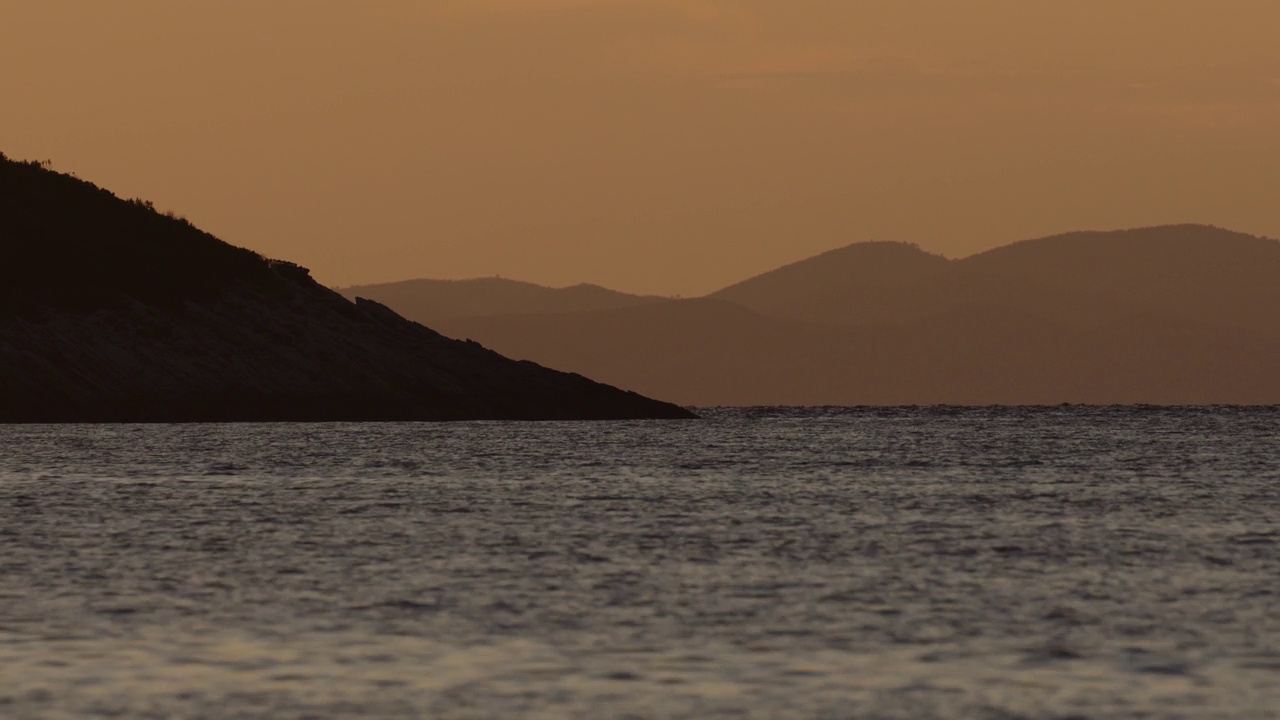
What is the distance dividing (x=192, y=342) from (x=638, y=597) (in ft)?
396

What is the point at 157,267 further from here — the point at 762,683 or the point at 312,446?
the point at 762,683

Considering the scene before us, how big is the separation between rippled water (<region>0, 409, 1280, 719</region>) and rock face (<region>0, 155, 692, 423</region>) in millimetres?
70981

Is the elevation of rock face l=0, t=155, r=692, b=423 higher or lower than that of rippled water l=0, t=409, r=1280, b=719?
higher

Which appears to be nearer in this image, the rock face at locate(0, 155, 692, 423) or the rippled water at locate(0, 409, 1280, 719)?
the rippled water at locate(0, 409, 1280, 719)

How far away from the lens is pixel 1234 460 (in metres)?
89.3

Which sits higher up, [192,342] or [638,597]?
[192,342]

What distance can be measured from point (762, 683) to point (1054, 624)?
23.0ft

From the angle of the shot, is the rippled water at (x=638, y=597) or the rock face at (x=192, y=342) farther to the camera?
the rock face at (x=192, y=342)

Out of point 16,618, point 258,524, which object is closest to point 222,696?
point 16,618

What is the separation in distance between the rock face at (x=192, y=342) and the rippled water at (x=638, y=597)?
71.0 metres

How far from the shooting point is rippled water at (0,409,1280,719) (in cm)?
2212

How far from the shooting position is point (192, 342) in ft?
482

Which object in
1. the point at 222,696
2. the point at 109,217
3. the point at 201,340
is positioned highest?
the point at 109,217

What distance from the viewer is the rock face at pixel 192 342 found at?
139 m
